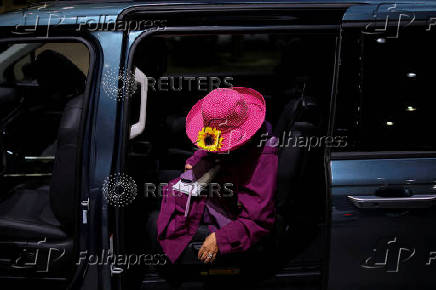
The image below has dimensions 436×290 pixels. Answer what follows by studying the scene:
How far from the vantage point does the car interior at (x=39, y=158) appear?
230 cm

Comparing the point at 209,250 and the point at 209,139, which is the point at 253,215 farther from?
the point at 209,139

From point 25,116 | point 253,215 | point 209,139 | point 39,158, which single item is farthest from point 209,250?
point 25,116

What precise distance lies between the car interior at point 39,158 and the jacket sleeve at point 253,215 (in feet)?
2.31

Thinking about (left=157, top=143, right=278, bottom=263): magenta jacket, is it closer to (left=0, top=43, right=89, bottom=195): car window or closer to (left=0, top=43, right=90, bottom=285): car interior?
(left=0, top=43, right=90, bottom=285): car interior

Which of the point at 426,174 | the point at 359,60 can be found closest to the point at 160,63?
the point at 359,60

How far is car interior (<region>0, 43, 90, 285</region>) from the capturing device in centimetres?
230

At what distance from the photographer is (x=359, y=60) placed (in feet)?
6.56

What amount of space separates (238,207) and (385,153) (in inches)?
31.9

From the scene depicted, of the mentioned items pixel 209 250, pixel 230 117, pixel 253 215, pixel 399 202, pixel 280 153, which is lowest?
pixel 209 250

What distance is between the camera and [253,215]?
2.21 m

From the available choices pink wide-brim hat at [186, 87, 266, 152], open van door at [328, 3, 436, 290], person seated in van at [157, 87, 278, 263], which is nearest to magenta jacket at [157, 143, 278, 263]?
person seated in van at [157, 87, 278, 263]

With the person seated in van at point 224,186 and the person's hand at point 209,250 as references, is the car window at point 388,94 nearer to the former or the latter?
the person seated in van at point 224,186

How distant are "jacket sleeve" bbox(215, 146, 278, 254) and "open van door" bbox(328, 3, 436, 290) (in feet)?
1.19

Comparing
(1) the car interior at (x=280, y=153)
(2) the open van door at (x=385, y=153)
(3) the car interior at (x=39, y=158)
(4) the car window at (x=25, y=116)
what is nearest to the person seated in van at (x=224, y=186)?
(1) the car interior at (x=280, y=153)
